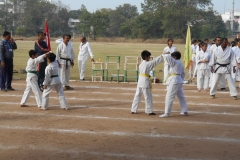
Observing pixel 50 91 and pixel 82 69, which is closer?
pixel 50 91

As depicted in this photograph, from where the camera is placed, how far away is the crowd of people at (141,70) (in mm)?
9273

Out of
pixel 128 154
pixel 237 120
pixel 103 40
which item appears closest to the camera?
pixel 128 154

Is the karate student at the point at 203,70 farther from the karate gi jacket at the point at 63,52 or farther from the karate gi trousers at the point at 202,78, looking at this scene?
the karate gi jacket at the point at 63,52

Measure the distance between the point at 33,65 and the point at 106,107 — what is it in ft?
6.72

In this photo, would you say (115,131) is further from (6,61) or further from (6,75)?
(6,61)

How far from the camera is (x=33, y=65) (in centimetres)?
1018

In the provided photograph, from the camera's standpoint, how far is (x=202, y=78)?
13.5 metres

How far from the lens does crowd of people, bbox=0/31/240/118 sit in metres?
9.27

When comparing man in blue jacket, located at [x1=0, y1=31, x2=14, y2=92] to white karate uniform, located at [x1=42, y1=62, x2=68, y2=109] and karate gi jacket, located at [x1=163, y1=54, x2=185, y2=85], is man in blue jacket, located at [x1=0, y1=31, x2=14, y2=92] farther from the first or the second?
karate gi jacket, located at [x1=163, y1=54, x2=185, y2=85]

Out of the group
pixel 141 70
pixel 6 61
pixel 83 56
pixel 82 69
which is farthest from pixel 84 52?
pixel 141 70

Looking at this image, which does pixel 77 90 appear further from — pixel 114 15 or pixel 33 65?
pixel 114 15

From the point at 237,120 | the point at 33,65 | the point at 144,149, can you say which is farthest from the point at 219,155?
the point at 33,65

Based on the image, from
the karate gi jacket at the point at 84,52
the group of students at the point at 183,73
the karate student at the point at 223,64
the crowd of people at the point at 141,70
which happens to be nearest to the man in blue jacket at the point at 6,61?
the crowd of people at the point at 141,70

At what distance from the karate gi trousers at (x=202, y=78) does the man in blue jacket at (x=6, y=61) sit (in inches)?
234
